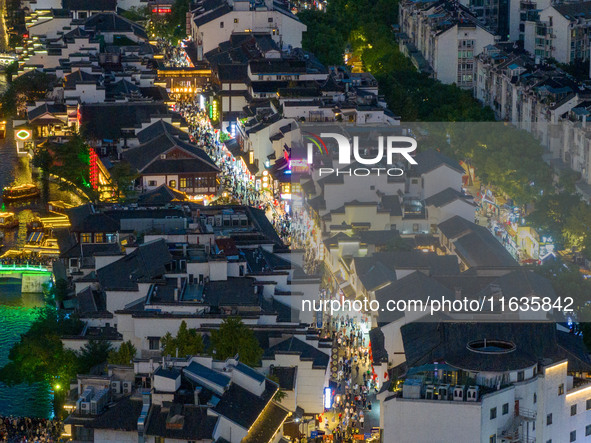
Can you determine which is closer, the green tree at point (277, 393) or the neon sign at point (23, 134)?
the green tree at point (277, 393)

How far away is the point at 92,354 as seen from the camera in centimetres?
3759

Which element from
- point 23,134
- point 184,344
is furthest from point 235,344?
point 23,134

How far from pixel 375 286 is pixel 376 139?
14150 millimetres

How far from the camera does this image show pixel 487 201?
53.8 metres

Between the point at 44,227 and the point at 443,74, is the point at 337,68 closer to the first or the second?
the point at 443,74

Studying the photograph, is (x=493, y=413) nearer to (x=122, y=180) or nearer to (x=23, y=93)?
(x=122, y=180)

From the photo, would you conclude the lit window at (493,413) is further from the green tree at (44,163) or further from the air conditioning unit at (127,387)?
the green tree at (44,163)

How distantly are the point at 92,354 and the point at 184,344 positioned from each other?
2.89 meters

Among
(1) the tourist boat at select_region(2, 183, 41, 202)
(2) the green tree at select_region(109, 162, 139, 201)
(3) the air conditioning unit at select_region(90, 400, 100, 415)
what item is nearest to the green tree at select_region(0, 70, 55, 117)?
(1) the tourist boat at select_region(2, 183, 41, 202)

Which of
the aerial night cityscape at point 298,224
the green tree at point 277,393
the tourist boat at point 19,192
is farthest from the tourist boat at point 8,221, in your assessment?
the green tree at point 277,393

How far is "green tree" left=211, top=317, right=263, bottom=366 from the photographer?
35531 mm

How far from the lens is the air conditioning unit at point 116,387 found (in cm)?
3397

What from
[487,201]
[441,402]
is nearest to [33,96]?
[487,201]

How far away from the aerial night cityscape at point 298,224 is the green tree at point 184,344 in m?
0.09
